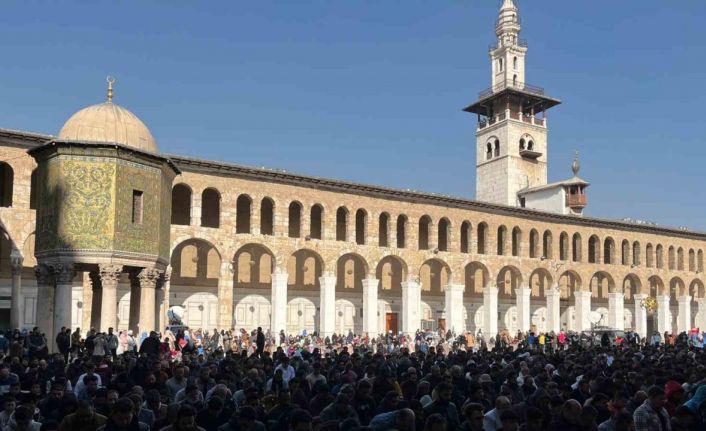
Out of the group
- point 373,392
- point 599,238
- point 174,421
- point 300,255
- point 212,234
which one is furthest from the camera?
point 599,238

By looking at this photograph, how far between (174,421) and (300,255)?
1270 inches

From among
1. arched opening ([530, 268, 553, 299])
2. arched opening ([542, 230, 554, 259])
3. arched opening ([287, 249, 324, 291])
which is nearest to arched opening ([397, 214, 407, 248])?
arched opening ([287, 249, 324, 291])

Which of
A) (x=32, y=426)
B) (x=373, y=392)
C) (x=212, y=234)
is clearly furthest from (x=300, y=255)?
(x=32, y=426)

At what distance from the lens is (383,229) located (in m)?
41.2

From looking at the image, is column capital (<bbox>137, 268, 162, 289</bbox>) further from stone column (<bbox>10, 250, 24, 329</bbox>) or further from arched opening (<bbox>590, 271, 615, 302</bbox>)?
arched opening (<bbox>590, 271, 615, 302</bbox>)

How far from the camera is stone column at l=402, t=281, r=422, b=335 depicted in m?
38.2

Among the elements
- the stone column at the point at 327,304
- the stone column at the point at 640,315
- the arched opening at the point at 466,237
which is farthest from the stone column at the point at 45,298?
the stone column at the point at 640,315

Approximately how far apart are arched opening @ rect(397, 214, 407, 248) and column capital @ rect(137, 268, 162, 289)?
65.0 ft

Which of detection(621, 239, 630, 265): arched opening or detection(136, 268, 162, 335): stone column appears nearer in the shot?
detection(136, 268, 162, 335): stone column

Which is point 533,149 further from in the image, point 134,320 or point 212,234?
point 134,320

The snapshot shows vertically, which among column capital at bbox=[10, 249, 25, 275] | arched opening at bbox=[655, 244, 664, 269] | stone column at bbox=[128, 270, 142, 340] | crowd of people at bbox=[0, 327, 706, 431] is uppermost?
arched opening at bbox=[655, 244, 664, 269]

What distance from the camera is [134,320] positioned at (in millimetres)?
21906

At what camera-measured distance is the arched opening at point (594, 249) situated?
152ft

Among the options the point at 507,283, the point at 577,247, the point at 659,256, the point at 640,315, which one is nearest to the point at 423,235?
the point at 507,283
